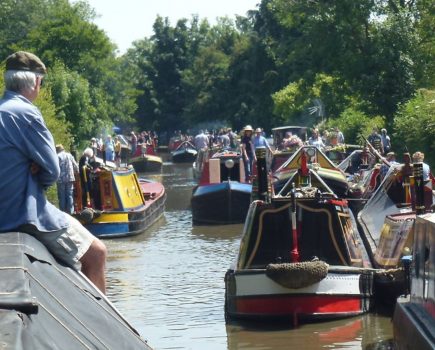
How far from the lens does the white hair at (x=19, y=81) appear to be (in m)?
5.58

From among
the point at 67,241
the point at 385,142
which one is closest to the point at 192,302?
the point at 67,241

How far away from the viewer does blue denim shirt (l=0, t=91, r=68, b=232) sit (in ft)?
17.5

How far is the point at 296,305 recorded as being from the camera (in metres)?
14.1

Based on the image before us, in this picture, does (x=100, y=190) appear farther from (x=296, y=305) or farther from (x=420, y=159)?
(x=296, y=305)

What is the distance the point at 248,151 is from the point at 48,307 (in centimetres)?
2479

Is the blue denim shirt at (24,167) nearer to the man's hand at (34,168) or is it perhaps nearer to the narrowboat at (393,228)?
the man's hand at (34,168)

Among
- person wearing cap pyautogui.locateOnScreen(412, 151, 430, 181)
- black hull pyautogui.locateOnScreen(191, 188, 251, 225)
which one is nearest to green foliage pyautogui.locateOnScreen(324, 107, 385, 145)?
black hull pyautogui.locateOnScreen(191, 188, 251, 225)

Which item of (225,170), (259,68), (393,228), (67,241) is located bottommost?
(393,228)

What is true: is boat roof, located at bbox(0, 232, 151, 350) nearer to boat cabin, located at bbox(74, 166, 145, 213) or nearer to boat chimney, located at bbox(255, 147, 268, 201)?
boat chimney, located at bbox(255, 147, 268, 201)

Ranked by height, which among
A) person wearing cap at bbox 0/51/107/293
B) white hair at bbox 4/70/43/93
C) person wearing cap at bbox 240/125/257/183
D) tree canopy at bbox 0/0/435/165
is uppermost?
tree canopy at bbox 0/0/435/165

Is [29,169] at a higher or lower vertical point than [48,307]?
higher

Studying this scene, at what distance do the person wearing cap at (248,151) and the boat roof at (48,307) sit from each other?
23.5 metres

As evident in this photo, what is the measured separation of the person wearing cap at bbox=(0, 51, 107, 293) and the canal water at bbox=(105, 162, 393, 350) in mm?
7768

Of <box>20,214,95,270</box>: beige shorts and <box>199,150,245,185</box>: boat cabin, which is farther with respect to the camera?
<box>199,150,245,185</box>: boat cabin
